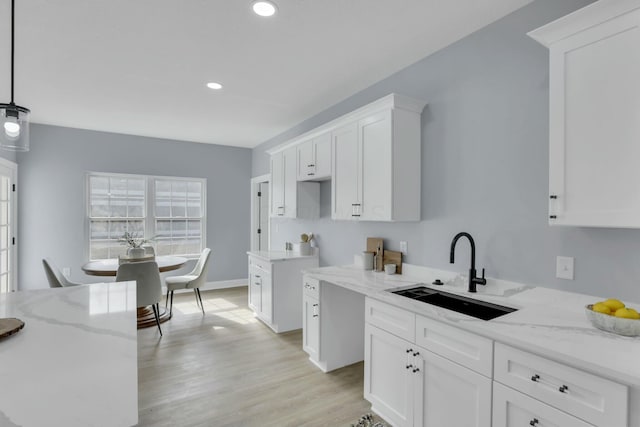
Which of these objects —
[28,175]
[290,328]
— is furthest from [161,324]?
[28,175]

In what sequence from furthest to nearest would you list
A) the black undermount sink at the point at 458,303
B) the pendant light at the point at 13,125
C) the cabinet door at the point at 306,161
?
the cabinet door at the point at 306,161, the black undermount sink at the point at 458,303, the pendant light at the point at 13,125

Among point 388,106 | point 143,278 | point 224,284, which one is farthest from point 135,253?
point 388,106

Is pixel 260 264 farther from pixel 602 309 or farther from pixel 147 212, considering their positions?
pixel 602 309

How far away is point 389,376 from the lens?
2150 mm

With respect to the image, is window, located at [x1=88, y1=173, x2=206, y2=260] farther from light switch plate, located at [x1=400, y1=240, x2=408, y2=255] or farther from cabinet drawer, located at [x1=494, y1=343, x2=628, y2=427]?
cabinet drawer, located at [x1=494, y1=343, x2=628, y2=427]

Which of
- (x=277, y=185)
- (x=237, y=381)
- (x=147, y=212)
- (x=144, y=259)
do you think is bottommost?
(x=237, y=381)

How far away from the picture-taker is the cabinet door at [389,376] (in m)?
1.98

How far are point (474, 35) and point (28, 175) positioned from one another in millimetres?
5793

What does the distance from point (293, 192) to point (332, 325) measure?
5.71 feet

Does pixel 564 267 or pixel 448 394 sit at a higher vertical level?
pixel 564 267

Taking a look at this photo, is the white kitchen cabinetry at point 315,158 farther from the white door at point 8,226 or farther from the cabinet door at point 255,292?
the white door at point 8,226

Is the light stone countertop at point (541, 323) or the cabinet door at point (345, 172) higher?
the cabinet door at point (345, 172)

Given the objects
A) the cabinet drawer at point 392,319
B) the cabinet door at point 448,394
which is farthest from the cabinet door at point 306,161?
the cabinet door at point 448,394

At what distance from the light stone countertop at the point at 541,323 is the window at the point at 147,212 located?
413 cm
